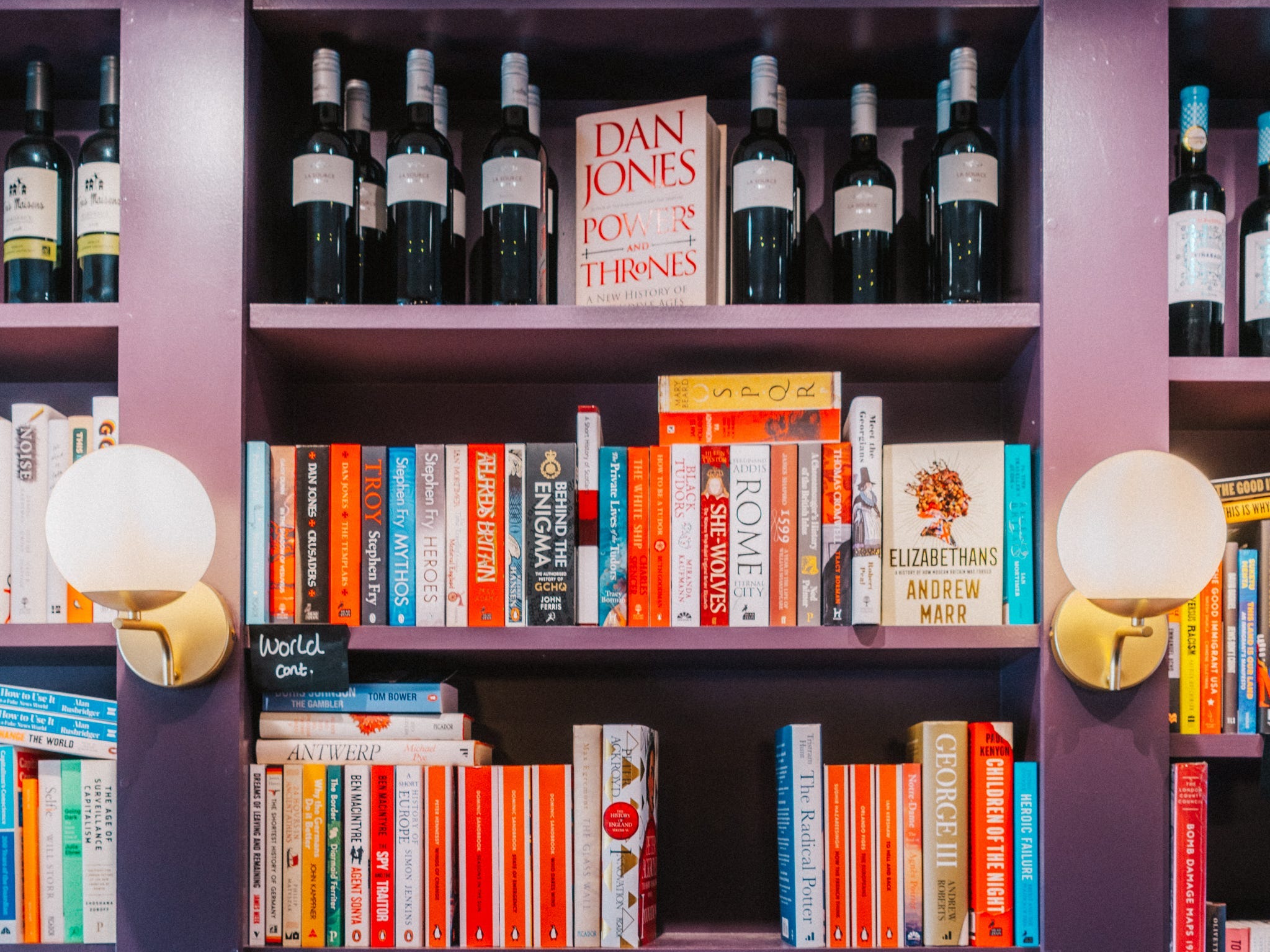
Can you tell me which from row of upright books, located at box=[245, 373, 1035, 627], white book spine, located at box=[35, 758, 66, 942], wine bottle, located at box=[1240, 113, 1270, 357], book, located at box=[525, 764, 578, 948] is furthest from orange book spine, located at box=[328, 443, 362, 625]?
wine bottle, located at box=[1240, 113, 1270, 357]

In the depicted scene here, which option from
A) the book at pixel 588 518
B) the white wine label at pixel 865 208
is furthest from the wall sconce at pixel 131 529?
the white wine label at pixel 865 208

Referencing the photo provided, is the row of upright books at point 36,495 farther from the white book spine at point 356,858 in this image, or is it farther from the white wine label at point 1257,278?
the white wine label at point 1257,278

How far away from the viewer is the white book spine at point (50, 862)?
1.49 m

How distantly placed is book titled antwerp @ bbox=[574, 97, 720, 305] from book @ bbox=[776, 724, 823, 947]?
0.60m

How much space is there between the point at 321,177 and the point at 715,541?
0.71 metres

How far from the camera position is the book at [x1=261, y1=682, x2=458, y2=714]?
5.04ft

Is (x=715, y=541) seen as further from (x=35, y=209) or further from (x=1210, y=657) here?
(x=35, y=209)

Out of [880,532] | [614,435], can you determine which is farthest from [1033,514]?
[614,435]

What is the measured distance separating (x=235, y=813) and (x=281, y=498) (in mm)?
399

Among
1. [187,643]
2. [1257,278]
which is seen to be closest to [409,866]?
[187,643]

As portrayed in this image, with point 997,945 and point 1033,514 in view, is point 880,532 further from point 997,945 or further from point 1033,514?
point 997,945

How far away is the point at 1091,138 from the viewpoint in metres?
1.51

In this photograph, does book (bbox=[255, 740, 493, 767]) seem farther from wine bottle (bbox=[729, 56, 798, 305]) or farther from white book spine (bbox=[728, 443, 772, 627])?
wine bottle (bbox=[729, 56, 798, 305])

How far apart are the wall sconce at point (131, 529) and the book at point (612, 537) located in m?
0.48
